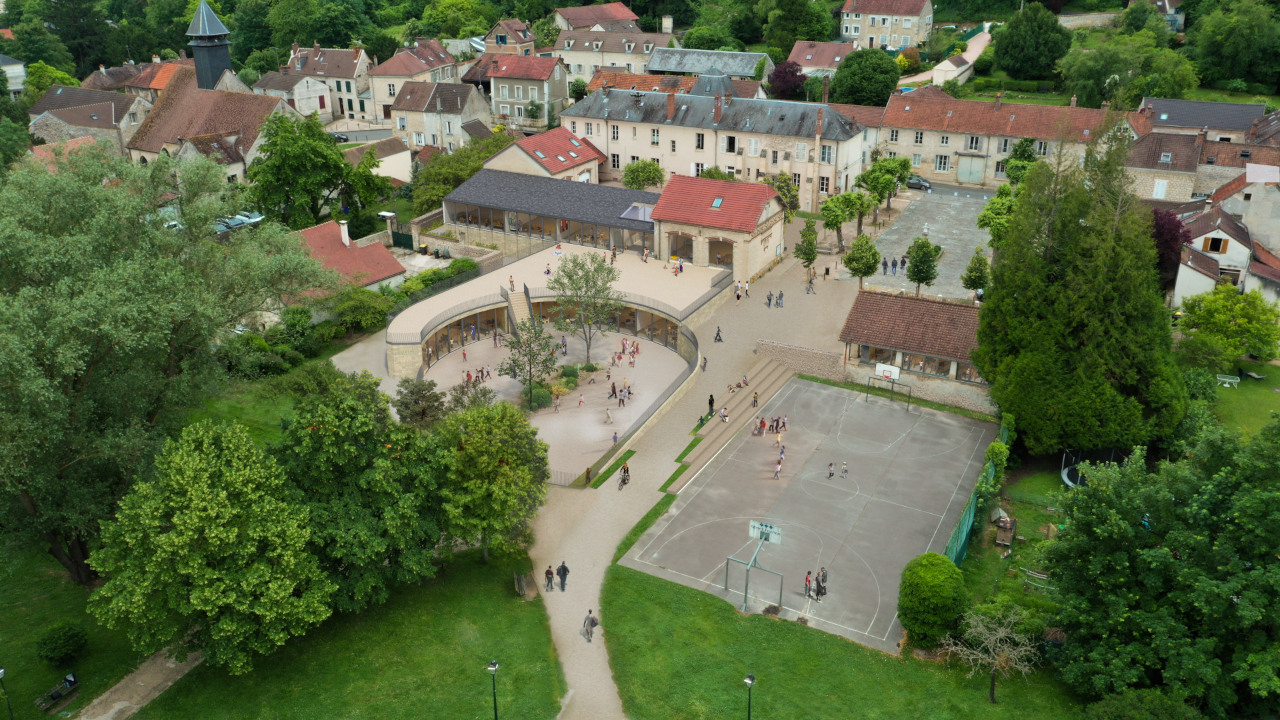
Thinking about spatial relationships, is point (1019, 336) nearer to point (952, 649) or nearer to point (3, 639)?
point (952, 649)

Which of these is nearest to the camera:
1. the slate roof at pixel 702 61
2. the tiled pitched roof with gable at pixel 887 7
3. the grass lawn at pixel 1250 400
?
the grass lawn at pixel 1250 400

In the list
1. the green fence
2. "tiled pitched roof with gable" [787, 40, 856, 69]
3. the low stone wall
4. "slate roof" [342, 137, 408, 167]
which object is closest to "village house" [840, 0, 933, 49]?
"tiled pitched roof with gable" [787, 40, 856, 69]

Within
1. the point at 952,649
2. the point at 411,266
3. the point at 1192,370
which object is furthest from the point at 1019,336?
the point at 411,266

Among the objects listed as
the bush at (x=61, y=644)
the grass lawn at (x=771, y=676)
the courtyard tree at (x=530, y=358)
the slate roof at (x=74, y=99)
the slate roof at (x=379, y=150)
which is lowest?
the grass lawn at (x=771, y=676)

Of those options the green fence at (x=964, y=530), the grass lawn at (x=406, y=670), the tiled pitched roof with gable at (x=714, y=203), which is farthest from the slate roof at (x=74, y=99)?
the green fence at (x=964, y=530)

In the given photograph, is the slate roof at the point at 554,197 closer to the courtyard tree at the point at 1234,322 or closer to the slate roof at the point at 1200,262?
the slate roof at the point at 1200,262

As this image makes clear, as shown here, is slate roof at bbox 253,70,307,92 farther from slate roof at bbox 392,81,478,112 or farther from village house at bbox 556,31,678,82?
village house at bbox 556,31,678,82

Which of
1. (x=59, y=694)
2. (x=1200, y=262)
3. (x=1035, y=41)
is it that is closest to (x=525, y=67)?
(x=1035, y=41)

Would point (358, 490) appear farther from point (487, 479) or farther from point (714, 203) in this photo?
point (714, 203)
